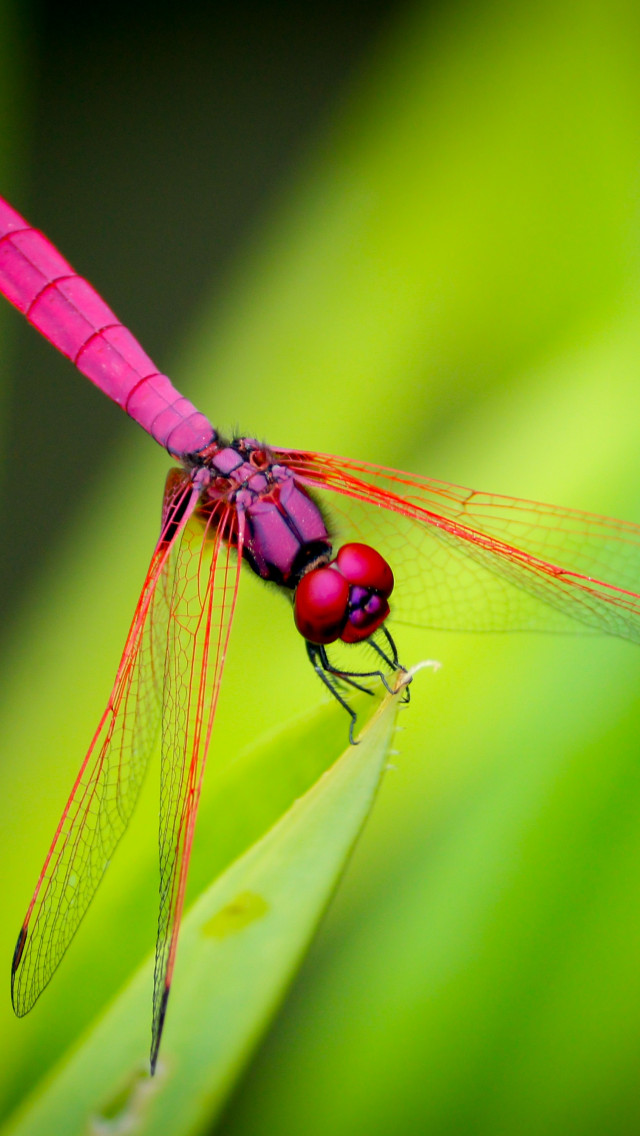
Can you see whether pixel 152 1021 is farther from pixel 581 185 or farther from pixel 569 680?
pixel 581 185

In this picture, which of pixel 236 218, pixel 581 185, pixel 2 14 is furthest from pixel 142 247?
pixel 581 185

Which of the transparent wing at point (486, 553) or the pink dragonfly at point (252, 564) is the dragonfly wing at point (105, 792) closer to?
the pink dragonfly at point (252, 564)

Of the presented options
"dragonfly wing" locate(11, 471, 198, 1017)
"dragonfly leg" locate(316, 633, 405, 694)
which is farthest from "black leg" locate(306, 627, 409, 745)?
"dragonfly wing" locate(11, 471, 198, 1017)

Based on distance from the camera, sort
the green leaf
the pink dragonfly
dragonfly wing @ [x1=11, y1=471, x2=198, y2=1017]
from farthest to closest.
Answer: the pink dragonfly < dragonfly wing @ [x1=11, y1=471, x2=198, y2=1017] < the green leaf

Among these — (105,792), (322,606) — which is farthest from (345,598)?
(105,792)

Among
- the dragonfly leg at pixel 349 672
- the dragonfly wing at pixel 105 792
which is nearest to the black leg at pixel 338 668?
the dragonfly leg at pixel 349 672

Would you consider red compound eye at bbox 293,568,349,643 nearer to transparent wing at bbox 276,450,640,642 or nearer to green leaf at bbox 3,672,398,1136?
transparent wing at bbox 276,450,640,642
